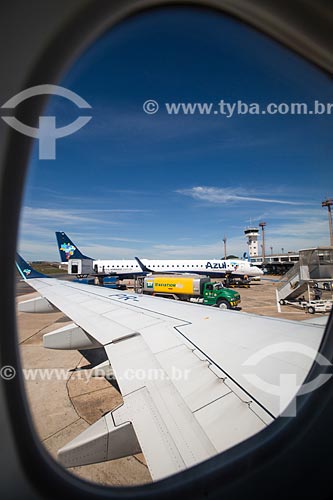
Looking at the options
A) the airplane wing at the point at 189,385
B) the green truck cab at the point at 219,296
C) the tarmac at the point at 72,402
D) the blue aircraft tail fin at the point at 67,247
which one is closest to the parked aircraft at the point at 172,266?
the blue aircraft tail fin at the point at 67,247

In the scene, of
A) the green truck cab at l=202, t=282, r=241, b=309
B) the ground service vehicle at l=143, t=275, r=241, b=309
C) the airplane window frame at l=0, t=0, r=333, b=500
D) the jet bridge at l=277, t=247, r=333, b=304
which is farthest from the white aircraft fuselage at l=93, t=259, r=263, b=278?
the airplane window frame at l=0, t=0, r=333, b=500

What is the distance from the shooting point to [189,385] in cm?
162

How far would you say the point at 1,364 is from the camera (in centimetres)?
68

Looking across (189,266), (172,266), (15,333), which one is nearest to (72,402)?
(15,333)

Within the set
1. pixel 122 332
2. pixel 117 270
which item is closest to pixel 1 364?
pixel 122 332

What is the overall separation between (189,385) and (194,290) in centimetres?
979

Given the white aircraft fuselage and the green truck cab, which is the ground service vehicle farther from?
the white aircraft fuselage

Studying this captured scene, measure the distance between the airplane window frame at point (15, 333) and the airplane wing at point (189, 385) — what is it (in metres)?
0.08

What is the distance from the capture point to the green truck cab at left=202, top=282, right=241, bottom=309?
10.1 m

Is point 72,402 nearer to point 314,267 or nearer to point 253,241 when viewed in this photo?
point 314,267

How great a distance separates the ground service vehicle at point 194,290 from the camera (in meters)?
10.2

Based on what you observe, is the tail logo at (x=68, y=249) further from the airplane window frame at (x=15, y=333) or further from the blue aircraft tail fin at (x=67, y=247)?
the airplane window frame at (x=15, y=333)

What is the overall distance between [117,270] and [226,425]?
23638mm

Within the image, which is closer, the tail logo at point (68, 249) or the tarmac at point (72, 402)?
the tarmac at point (72, 402)
